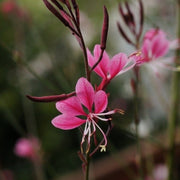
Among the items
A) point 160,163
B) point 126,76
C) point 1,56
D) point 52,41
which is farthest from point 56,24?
point 160,163

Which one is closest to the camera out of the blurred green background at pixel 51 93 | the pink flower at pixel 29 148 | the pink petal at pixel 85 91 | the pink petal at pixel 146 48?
the pink petal at pixel 85 91

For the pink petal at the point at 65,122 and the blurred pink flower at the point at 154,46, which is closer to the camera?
the pink petal at the point at 65,122

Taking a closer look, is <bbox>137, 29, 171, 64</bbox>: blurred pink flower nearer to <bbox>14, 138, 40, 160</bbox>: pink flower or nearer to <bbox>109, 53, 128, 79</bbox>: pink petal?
<bbox>109, 53, 128, 79</bbox>: pink petal

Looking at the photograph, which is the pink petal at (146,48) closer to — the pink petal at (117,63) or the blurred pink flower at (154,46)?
the blurred pink flower at (154,46)

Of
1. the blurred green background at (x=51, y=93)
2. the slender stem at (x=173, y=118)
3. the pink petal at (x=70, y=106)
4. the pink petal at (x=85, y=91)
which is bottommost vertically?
the blurred green background at (x=51, y=93)

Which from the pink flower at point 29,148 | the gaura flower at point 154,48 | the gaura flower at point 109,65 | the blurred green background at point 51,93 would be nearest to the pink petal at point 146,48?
the gaura flower at point 154,48

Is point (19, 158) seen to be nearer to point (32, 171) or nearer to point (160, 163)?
Result: point (32, 171)

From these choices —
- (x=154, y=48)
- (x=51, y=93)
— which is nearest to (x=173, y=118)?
(x=154, y=48)

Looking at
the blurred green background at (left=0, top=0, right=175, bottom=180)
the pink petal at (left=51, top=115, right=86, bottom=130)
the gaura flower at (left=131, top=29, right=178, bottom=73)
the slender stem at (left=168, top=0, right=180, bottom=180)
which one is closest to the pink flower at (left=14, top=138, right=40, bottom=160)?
the blurred green background at (left=0, top=0, right=175, bottom=180)

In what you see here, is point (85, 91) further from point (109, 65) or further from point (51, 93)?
point (51, 93)
